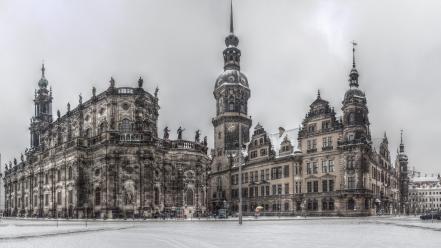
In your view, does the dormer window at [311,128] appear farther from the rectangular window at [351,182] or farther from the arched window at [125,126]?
the arched window at [125,126]

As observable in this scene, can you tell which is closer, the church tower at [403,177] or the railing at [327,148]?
the railing at [327,148]

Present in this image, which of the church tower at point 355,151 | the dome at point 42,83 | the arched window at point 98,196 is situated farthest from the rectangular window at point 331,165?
the dome at point 42,83

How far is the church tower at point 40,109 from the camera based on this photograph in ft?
352

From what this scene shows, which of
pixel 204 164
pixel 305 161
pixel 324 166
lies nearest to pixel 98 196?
pixel 204 164

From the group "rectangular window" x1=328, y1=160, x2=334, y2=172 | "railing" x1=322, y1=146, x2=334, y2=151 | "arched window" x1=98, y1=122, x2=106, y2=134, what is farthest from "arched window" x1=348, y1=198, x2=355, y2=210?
"arched window" x1=98, y1=122, x2=106, y2=134

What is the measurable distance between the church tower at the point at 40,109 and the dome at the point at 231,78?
119ft

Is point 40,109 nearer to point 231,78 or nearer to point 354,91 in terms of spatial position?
point 231,78

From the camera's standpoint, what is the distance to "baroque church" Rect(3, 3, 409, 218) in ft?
214

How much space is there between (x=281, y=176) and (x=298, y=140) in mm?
6963

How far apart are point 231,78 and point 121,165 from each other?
42.0 meters

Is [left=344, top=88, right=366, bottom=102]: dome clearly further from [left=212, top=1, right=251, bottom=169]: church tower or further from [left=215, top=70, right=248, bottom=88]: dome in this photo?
[left=215, top=70, right=248, bottom=88]: dome

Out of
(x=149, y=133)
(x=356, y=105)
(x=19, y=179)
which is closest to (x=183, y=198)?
(x=149, y=133)

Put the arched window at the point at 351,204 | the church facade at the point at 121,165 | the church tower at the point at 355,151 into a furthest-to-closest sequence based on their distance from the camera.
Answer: the arched window at the point at 351,204 < the church tower at the point at 355,151 < the church facade at the point at 121,165

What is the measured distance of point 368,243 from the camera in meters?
20.5
